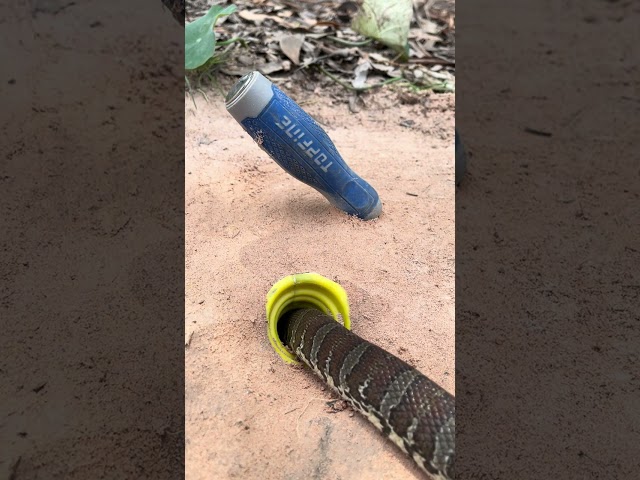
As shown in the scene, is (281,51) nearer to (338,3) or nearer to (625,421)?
(338,3)

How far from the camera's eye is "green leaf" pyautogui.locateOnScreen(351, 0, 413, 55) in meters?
4.75

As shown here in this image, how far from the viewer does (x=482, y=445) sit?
1.67m

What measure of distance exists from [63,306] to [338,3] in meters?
4.38

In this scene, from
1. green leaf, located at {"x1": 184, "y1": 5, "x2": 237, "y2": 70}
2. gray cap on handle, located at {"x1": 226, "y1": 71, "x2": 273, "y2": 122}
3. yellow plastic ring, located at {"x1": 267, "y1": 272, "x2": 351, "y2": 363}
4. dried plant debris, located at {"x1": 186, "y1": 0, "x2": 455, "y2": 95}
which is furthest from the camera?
dried plant debris, located at {"x1": 186, "y1": 0, "x2": 455, "y2": 95}

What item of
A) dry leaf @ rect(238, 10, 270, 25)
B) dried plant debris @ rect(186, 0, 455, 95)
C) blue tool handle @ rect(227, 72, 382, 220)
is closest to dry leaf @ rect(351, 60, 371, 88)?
dried plant debris @ rect(186, 0, 455, 95)

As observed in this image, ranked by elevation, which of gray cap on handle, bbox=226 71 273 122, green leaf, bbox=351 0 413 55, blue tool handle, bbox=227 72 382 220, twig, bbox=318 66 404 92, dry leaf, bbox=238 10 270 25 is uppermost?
gray cap on handle, bbox=226 71 273 122

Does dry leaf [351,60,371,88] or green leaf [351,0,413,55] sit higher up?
green leaf [351,0,413,55]

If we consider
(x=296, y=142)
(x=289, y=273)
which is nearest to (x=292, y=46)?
(x=296, y=142)

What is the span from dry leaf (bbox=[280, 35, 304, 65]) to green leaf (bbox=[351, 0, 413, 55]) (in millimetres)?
620

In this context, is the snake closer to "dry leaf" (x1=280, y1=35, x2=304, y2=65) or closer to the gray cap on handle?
the gray cap on handle

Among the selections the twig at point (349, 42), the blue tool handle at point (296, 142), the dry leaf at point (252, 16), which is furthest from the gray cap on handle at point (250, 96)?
the dry leaf at point (252, 16)

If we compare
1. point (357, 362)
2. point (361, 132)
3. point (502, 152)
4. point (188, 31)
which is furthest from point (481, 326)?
point (188, 31)

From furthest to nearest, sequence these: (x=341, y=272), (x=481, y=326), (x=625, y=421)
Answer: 1. (x=341, y=272)
2. (x=481, y=326)
3. (x=625, y=421)

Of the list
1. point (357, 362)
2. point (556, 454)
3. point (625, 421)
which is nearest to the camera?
point (556, 454)
